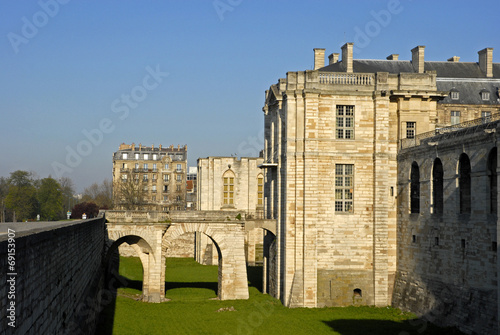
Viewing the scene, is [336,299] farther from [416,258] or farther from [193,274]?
[193,274]

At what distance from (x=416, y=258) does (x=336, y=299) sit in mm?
5111

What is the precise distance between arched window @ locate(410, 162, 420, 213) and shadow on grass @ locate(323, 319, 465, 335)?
5.70m

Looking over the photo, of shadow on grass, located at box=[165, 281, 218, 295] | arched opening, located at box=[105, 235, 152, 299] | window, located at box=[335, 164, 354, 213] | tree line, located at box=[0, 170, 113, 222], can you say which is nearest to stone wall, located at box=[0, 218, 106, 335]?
arched opening, located at box=[105, 235, 152, 299]

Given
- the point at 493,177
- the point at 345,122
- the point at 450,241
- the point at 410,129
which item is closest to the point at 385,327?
the point at 450,241

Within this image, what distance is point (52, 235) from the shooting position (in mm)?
13750

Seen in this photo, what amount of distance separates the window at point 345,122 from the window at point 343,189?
66.2 inches

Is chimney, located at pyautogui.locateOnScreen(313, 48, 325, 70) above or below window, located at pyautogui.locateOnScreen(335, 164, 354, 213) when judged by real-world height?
above

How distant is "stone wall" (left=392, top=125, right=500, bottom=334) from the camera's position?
24.5 m

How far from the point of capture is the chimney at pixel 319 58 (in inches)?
1697

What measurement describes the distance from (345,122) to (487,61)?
917 inches

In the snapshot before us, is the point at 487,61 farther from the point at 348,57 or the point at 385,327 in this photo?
the point at 385,327

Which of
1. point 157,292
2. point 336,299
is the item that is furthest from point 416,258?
point 157,292

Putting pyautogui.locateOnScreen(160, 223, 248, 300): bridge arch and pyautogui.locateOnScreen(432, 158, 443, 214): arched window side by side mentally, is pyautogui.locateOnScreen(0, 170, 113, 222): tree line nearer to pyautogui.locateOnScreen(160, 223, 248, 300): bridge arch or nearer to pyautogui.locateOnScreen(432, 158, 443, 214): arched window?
pyautogui.locateOnScreen(160, 223, 248, 300): bridge arch

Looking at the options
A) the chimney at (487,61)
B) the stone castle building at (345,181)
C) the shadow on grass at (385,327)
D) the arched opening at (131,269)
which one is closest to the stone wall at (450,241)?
the shadow on grass at (385,327)
